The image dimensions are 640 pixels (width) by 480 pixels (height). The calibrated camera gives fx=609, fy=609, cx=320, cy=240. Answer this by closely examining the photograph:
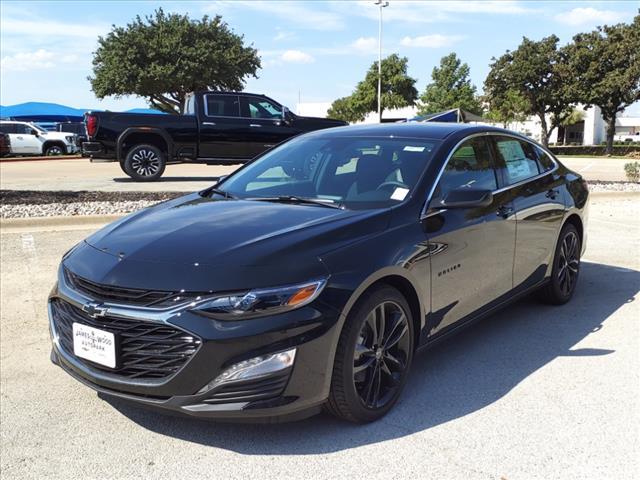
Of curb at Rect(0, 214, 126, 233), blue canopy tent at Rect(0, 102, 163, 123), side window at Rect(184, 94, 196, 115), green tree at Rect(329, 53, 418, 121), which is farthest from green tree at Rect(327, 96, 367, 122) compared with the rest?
curb at Rect(0, 214, 126, 233)

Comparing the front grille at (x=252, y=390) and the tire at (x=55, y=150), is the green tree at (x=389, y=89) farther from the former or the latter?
the front grille at (x=252, y=390)

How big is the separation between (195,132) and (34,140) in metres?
18.3

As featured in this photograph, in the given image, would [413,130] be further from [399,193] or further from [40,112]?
[40,112]

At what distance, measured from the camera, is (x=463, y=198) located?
140 inches

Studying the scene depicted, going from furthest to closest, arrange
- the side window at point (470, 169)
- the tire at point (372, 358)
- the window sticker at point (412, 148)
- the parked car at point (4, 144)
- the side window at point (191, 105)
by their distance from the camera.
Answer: the parked car at point (4, 144) → the side window at point (191, 105) → the window sticker at point (412, 148) → the side window at point (470, 169) → the tire at point (372, 358)

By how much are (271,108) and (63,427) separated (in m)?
11.5

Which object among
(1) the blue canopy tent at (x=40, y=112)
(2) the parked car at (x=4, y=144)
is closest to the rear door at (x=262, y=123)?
(2) the parked car at (x=4, y=144)

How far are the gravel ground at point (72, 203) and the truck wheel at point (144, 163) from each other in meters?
2.64

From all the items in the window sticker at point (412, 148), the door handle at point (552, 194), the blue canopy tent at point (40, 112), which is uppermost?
the blue canopy tent at point (40, 112)

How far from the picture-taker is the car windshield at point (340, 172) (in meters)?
3.70

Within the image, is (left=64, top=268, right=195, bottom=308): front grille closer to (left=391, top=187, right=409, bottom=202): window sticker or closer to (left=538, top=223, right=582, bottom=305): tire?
(left=391, top=187, right=409, bottom=202): window sticker

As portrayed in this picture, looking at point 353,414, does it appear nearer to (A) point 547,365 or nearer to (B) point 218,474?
(B) point 218,474

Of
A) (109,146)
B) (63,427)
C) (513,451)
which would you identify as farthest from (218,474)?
(109,146)

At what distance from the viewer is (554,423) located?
3193 millimetres
